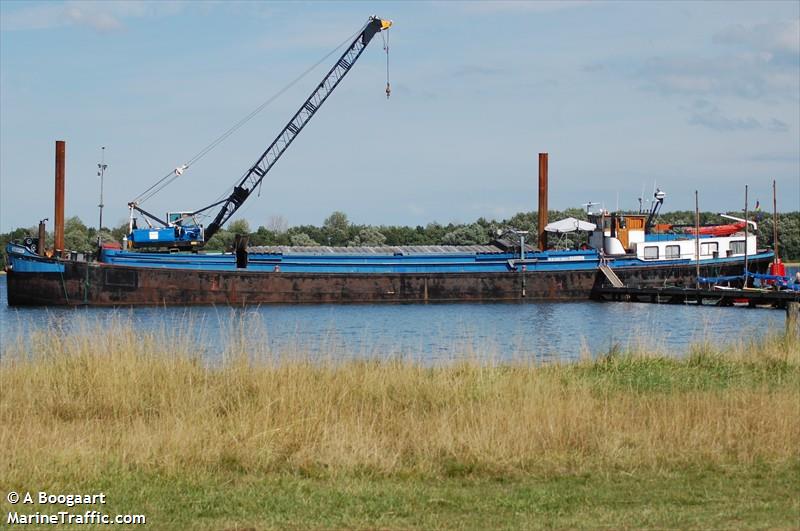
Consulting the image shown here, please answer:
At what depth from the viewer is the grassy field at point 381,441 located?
34.9ft

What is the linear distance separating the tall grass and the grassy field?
0.11ft

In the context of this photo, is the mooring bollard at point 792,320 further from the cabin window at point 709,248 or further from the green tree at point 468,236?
the green tree at point 468,236

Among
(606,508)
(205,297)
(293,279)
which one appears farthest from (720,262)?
(606,508)

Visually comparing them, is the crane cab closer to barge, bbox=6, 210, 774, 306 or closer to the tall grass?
barge, bbox=6, 210, 774, 306

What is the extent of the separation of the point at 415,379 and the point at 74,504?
682cm

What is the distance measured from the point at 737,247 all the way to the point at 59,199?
43.8 m

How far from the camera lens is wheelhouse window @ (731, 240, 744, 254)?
72500 millimetres

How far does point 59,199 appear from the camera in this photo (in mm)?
63594

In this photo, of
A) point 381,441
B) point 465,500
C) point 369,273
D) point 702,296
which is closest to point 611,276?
point 702,296

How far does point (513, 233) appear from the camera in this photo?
3027 inches

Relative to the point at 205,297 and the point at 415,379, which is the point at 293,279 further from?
the point at 415,379

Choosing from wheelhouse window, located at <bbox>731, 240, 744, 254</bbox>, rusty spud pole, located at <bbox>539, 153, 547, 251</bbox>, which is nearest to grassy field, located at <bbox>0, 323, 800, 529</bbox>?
rusty spud pole, located at <bbox>539, 153, 547, 251</bbox>

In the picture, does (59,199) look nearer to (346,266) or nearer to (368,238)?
(346,266)

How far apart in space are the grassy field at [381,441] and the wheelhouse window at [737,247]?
185 ft
